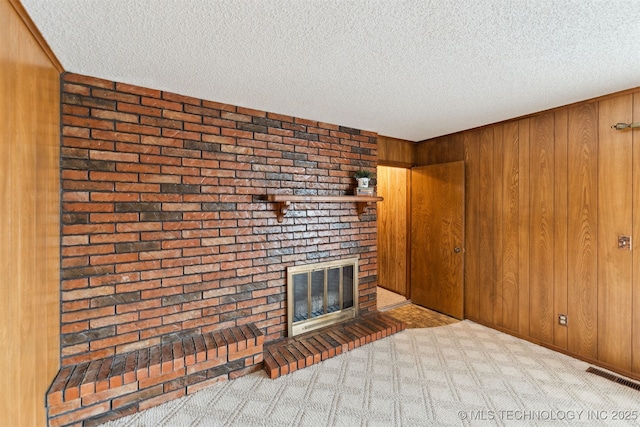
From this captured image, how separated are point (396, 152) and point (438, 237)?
1281 mm

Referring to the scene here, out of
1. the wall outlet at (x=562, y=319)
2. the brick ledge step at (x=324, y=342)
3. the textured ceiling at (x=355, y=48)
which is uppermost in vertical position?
the textured ceiling at (x=355, y=48)

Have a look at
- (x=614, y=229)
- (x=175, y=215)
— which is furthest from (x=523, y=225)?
(x=175, y=215)

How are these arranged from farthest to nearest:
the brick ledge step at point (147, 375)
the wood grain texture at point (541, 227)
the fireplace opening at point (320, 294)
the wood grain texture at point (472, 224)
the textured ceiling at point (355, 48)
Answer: the wood grain texture at point (472, 224)
the fireplace opening at point (320, 294)
the wood grain texture at point (541, 227)
the brick ledge step at point (147, 375)
the textured ceiling at point (355, 48)

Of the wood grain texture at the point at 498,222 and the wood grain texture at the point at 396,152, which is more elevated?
the wood grain texture at the point at 396,152

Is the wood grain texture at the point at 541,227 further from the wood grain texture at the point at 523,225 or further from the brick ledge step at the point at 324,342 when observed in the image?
the brick ledge step at the point at 324,342

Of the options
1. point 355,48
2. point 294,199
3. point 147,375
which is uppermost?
point 355,48

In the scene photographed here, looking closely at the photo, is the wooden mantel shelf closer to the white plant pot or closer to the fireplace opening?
the white plant pot

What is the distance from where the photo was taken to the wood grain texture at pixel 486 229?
3.28m

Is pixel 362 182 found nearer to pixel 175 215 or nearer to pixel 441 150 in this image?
pixel 441 150

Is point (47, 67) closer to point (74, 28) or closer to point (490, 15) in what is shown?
point (74, 28)

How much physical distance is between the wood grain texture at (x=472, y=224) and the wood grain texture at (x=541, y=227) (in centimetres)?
56

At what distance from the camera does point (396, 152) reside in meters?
3.99

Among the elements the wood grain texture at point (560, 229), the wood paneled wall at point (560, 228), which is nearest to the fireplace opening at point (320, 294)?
the wood paneled wall at point (560, 228)

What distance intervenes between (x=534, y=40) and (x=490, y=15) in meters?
0.42
